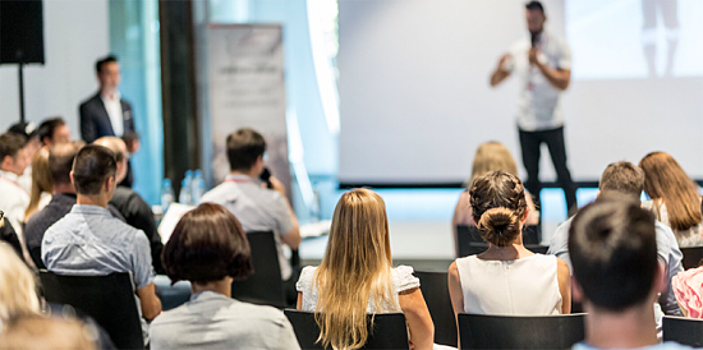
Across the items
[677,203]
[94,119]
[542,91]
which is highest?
[542,91]

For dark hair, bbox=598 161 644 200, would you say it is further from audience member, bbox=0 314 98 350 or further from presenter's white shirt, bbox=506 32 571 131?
presenter's white shirt, bbox=506 32 571 131

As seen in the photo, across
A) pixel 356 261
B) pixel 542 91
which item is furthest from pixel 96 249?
pixel 542 91

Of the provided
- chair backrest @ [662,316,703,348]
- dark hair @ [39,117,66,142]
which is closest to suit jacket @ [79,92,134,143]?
dark hair @ [39,117,66,142]

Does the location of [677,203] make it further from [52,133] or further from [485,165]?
[52,133]

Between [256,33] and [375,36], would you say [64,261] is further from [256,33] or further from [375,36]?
[375,36]

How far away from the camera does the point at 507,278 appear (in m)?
2.45

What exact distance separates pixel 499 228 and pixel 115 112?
16.1 feet

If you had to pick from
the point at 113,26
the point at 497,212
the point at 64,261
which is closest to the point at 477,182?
the point at 497,212

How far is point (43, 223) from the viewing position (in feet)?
10.9

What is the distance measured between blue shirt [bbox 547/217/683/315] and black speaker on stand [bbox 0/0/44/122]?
4.15 meters

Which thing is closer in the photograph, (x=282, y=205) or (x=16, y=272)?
(x=16, y=272)

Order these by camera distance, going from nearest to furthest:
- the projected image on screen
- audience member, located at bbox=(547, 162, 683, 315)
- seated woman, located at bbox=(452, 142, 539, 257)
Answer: audience member, located at bbox=(547, 162, 683, 315), seated woman, located at bbox=(452, 142, 539, 257), the projected image on screen

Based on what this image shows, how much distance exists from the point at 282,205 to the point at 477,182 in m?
1.64

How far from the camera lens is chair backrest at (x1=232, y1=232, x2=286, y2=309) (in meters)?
3.79
